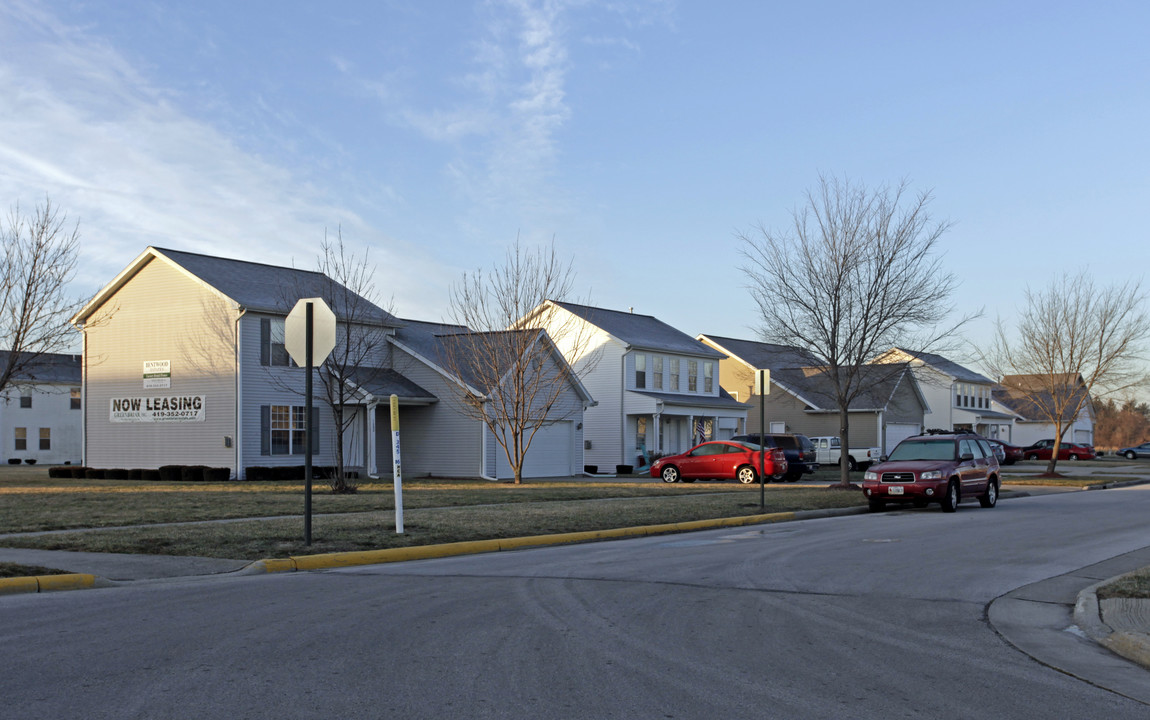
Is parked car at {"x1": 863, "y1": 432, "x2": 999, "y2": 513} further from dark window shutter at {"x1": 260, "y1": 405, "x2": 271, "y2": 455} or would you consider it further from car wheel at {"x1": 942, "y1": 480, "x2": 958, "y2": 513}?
dark window shutter at {"x1": 260, "y1": 405, "x2": 271, "y2": 455}

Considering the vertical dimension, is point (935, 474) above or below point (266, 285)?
below

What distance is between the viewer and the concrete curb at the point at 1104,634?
7402 millimetres

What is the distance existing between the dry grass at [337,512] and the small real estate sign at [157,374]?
650 cm

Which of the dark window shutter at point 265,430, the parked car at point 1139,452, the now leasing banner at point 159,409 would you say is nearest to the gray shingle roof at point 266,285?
the dark window shutter at point 265,430

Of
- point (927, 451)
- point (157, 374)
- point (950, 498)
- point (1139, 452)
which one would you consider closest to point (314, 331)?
point (950, 498)

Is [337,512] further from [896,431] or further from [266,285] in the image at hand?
[896,431]

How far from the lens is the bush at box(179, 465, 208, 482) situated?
102 feet

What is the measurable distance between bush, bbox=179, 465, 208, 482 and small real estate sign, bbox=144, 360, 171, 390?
3.66 m

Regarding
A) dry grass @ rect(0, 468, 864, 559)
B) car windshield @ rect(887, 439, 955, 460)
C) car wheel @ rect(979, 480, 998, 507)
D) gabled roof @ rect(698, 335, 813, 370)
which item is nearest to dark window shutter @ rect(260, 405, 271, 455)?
dry grass @ rect(0, 468, 864, 559)

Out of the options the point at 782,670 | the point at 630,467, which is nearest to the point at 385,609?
the point at 782,670

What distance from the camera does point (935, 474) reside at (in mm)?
21469

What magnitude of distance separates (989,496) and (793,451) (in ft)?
43.7

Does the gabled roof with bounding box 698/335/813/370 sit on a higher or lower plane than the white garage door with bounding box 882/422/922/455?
higher

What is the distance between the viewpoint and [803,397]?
183 ft
